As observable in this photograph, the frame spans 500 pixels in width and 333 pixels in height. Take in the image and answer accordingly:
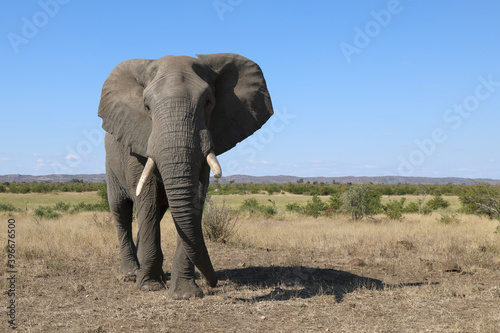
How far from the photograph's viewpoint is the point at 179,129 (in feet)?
19.6

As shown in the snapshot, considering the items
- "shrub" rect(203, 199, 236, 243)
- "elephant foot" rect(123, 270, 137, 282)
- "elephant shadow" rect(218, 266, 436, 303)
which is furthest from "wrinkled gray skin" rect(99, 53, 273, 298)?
"shrub" rect(203, 199, 236, 243)

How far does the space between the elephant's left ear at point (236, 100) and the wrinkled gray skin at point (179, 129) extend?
16 millimetres

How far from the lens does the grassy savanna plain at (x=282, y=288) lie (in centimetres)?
595

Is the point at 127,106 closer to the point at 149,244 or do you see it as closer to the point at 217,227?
the point at 149,244

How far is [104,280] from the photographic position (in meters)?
8.80

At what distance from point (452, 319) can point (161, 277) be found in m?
4.56

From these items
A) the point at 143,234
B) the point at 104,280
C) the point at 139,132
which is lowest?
the point at 104,280

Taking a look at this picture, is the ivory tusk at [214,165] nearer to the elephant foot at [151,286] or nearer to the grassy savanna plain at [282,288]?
the grassy savanna plain at [282,288]

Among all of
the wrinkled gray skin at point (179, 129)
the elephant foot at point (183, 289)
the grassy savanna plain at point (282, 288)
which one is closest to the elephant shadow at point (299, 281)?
the grassy savanna plain at point (282, 288)

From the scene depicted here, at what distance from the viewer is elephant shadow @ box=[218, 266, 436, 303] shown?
7.67 metres

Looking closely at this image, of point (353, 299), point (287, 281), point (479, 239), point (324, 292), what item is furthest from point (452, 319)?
point (479, 239)

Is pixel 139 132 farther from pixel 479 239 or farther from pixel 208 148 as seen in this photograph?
pixel 479 239

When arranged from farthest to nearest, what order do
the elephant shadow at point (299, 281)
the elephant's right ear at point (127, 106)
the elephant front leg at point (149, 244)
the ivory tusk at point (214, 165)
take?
the elephant shadow at point (299, 281) → the elephant front leg at point (149, 244) → the elephant's right ear at point (127, 106) → the ivory tusk at point (214, 165)

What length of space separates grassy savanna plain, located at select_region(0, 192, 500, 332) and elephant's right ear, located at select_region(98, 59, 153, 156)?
245 cm
